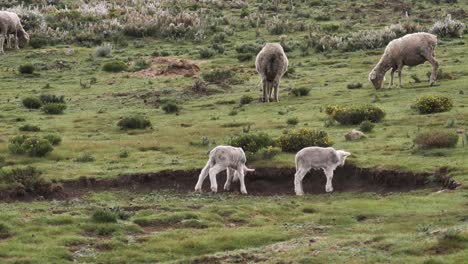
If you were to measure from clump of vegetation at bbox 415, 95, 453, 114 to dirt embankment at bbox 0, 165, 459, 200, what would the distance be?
725cm

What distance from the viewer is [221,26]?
58.2 m

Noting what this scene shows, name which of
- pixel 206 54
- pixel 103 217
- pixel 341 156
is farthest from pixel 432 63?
pixel 103 217

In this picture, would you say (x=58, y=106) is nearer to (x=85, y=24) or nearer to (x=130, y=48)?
(x=130, y=48)

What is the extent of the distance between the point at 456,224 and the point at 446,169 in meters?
4.80

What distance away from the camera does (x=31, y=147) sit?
26.6 m

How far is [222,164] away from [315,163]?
236cm

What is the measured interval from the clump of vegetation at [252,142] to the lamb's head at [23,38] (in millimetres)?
28087

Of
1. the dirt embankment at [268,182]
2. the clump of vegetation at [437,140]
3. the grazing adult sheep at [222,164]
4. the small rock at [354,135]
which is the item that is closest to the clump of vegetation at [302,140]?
the small rock at [354,135]

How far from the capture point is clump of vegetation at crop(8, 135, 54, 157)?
87.3 ft

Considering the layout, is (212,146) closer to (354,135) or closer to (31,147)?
(354,135)

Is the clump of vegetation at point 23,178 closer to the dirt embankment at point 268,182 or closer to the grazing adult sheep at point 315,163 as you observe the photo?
the dirt embankment at point 268,182

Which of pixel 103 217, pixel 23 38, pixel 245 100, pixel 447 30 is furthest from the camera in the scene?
pixel 23 38

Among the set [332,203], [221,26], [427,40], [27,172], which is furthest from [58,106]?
[221,26]

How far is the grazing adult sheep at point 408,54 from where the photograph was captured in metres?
35.6
